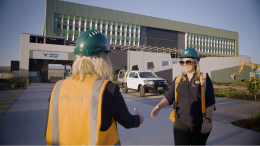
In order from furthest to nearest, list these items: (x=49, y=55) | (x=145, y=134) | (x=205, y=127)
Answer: (x=49, y=55)
(x=145, y=134)
(x=205, y=127)

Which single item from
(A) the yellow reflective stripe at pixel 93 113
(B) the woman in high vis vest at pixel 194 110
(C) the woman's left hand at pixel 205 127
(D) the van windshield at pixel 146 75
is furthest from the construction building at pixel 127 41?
(A) the yellow reflective stripe at pixel 93 113

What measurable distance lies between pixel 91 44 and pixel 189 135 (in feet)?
5.93

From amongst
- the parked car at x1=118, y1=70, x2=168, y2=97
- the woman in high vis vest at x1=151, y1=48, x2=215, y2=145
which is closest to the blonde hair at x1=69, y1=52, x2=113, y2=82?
the woman in high vis vest at x1=151, y1=48, x2=215, y2=145

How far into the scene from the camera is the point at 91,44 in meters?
1.53

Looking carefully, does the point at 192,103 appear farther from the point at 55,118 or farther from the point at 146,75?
the point at 146,75

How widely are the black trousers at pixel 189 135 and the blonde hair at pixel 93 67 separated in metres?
1.43

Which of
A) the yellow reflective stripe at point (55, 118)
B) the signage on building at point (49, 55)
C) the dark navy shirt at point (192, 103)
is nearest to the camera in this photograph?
the yellow reflective stripe at point (55, 118)

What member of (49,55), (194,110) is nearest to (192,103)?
(194,110)

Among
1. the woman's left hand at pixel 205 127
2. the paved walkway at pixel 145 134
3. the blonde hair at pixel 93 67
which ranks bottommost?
the paved walkway at pixel 145 134

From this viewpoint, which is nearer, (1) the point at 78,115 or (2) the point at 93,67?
(1) the point at 78,115

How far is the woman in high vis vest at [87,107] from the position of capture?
1.28 meters

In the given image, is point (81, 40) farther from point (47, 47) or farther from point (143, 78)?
point (47, 47)

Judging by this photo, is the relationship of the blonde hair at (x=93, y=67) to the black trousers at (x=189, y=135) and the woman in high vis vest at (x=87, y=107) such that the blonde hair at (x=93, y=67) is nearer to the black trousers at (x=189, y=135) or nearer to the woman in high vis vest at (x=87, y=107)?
the woman in high vis vest at (x=87, y=107)

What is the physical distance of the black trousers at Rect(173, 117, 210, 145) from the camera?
2.23 metres
